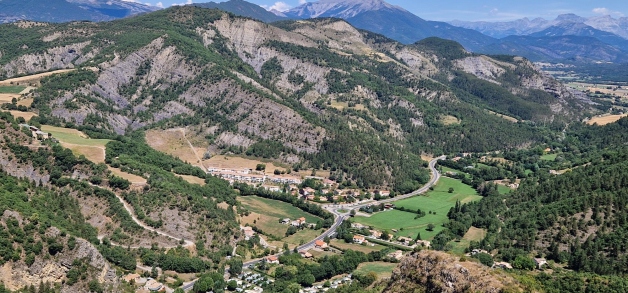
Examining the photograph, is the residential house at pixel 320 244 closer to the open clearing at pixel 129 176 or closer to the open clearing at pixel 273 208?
the open clearing at pixel 273 208

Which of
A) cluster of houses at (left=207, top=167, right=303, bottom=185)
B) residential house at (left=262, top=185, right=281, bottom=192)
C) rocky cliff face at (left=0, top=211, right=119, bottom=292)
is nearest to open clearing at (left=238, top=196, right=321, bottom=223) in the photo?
residential house at (left=262, top=185, right=281, bottom=192)

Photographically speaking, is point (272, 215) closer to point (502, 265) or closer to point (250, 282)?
point (250, 282)

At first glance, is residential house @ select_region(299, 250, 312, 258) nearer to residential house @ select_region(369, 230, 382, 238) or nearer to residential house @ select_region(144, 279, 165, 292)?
residential house @ select_region(369, 230, 382, 238)

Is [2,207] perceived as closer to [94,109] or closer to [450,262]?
[450,262]

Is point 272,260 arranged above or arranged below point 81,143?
below

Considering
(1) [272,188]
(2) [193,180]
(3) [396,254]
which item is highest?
(3) [396,254]

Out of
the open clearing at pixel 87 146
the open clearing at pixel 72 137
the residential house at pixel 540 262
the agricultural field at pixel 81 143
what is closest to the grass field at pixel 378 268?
the residential house at pixel 540 262

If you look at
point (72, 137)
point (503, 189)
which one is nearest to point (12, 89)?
point (72, 137)
